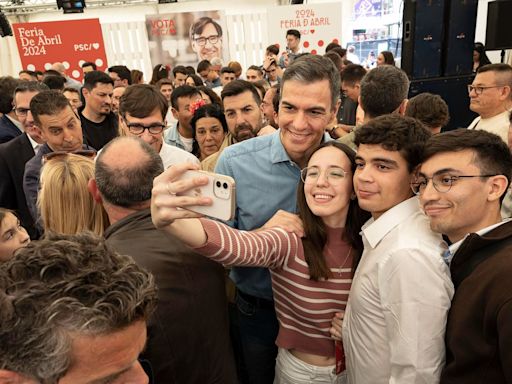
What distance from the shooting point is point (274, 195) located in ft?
5.85

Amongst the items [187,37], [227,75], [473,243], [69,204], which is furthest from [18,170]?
[187,37]

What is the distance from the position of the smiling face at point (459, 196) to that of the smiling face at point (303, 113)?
0.52 metres

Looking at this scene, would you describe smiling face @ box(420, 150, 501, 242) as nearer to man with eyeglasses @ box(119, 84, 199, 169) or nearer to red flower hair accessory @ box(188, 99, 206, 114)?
man with eyeglasses @ box(119, 84, 199, 169)

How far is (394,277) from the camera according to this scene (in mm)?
1223

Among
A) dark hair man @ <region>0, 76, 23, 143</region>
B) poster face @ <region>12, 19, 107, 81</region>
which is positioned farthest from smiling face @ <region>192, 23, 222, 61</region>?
dark hair man @ <region>0, 76, 23, 143</region>

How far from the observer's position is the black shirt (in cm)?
370

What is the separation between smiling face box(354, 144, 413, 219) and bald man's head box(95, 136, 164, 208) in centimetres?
74

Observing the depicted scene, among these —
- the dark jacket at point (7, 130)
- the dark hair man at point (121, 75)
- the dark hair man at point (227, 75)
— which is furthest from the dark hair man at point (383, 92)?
the dark hair man at point (121, 75)

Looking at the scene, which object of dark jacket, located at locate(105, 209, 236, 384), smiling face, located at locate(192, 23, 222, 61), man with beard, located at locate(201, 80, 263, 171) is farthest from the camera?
smiling face, located at locate(192, 23, 222, 61)

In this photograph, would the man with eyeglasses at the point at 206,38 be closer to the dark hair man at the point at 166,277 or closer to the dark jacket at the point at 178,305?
the dark hair man at the point at 166,277

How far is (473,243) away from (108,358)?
109 cm

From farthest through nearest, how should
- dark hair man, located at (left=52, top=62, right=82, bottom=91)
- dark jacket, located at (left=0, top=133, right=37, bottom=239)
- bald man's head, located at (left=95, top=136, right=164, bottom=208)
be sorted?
1. dark hair man, located at (left=52, top=62, right=82, bottom=91)
2. dark jacket, located at (left=0, top=133, right=37, bottom=239)
3. bald man's head, located at (left=95, top=136, right=164, bottom=208)

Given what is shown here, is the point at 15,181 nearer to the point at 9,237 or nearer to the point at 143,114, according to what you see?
Answer: the point at 143,114

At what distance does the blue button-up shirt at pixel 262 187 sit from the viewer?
70.0 inches
